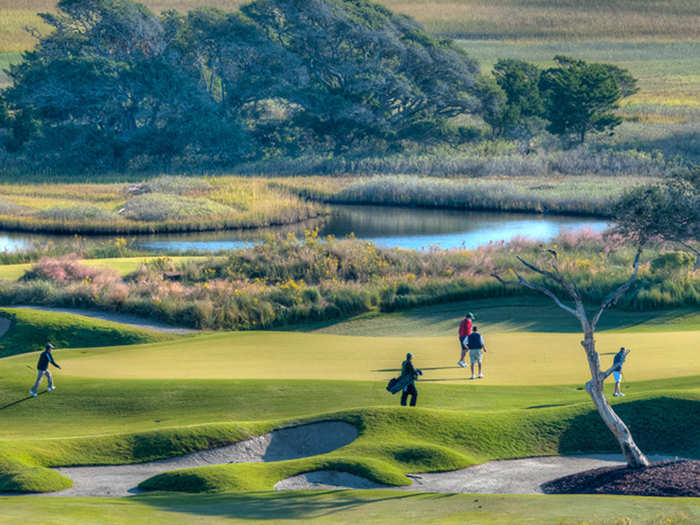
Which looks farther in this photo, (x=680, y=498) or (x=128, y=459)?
(x=128, y=459)

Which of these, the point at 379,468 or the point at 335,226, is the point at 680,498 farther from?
Result: the point at 335,226

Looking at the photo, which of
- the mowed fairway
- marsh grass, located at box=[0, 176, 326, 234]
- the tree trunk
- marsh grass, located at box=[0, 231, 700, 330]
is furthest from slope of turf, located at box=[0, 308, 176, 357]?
marsh grass, located at box=[0, 176, 326, 234]

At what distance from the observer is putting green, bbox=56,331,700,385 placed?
2614 cm

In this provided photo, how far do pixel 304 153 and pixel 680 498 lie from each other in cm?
8952

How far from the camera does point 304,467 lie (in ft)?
60.7

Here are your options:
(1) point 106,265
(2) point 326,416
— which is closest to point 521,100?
(1) point 106,265

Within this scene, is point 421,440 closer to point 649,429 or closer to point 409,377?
point 409,377

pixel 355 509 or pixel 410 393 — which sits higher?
pixel 410 393

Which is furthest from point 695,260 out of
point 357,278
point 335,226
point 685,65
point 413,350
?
point 685,65

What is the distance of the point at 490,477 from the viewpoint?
18.9 meters

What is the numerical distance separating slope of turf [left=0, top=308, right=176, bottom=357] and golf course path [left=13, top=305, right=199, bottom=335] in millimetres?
1000

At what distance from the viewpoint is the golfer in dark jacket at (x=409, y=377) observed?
74.1ft

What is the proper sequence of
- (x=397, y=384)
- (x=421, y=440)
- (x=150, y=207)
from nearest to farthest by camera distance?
(x=421, y=440) < (x=397, y=384) < (x=150, y=207)

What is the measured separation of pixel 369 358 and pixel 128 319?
1180 centimetres
